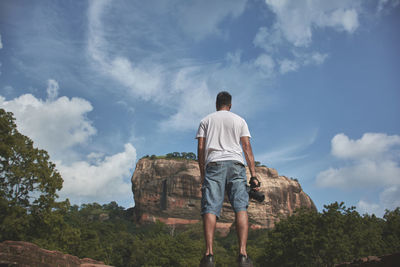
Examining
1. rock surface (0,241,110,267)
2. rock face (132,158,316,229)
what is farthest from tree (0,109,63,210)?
rock face (132,158,316,229)

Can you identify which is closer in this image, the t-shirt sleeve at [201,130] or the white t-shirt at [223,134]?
the white t-shirt at [223,134]

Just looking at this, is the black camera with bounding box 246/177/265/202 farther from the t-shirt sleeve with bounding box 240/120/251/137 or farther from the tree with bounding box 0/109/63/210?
the tree with bounding box 0/109/63/210

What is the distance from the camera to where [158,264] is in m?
39.5

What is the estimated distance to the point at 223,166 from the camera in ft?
12.1

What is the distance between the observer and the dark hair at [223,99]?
165 inches

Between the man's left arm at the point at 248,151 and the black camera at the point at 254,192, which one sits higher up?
the man's left arm at the point at 248,151

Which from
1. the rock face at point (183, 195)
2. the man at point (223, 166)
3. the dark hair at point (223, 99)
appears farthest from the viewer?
the rock face at point (183, 195)

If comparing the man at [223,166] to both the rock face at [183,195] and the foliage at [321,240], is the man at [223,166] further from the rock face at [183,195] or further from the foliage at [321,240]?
the rock face at [183,195]

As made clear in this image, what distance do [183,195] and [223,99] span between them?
76901 millimetres

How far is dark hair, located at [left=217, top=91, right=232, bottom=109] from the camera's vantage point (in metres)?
4.18

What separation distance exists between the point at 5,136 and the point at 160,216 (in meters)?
64.8

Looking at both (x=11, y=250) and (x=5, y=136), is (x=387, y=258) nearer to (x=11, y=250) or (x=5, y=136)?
(x=11, y=250)

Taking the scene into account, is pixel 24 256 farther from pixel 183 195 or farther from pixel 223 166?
pixel 183 195

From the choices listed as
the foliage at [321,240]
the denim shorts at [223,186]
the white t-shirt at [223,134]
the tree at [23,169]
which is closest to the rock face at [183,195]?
the foliage at [321,240]
